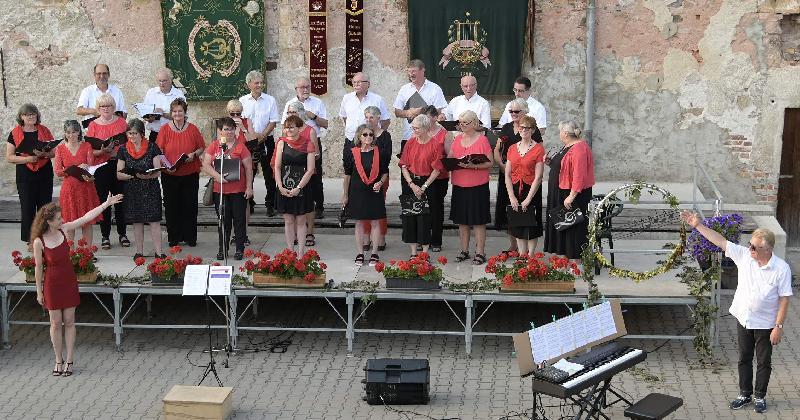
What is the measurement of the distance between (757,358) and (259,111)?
6426mm

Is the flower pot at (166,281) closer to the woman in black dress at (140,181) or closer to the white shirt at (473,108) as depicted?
the woman in black dress at (140,181)

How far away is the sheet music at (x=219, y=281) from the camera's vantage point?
10406mm

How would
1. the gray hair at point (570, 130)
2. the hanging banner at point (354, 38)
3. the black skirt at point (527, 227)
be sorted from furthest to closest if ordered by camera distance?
the hanging banner at point (354, 38) → the black skirt at point (527, 227) → the gray hair at point (570, 130)

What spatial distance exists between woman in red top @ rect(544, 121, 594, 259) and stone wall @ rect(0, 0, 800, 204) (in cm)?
418

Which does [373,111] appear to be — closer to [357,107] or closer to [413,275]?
[357,107]

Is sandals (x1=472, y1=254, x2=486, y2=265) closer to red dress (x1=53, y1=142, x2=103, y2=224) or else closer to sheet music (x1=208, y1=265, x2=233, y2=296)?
sheet music (x1=208, y1=265, x2=233, y2=296)

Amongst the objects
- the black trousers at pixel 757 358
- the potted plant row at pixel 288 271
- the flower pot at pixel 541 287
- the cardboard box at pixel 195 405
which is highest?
the potted plant row at pixel 288 271

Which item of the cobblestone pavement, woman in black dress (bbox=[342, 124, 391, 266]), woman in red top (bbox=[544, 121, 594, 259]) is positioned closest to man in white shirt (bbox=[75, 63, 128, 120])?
the cobblestone pavement

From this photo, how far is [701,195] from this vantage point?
1535cm

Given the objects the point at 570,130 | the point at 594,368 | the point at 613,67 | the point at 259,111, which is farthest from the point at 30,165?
the point at 613,67

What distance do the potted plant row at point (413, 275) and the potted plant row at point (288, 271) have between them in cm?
63

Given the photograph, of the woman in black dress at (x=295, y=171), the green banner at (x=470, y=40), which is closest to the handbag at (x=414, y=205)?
the woman in black dress at (x=295, y=171)

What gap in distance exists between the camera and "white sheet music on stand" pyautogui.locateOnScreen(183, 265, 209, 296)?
34.1 feet

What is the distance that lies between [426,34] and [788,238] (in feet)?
18.6
